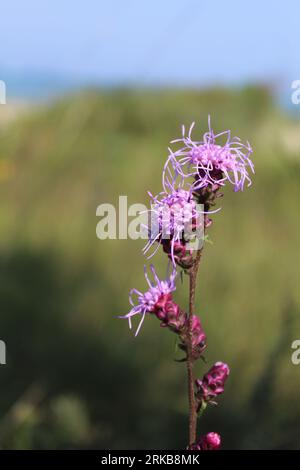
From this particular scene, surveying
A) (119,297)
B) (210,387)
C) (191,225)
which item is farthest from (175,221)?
(119,297)

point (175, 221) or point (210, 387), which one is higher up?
point (175, 221)

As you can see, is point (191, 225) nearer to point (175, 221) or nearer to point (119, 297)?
point (175, 221)

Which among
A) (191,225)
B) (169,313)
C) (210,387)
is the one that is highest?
(191,225)

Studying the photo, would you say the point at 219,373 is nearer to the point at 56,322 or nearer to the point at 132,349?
the point at 132,349

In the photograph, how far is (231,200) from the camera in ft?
12.9

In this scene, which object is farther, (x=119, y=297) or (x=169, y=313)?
(x=119, y=297)

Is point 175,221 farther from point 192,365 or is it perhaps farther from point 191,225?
point 192,365

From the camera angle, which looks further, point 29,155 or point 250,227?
point 29,155

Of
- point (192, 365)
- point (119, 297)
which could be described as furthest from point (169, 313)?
point (119, 297)

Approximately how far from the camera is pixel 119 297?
10.1 ft

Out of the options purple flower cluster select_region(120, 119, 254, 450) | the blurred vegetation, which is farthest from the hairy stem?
the blurred vegetation

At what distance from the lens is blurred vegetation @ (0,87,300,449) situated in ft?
7.64
